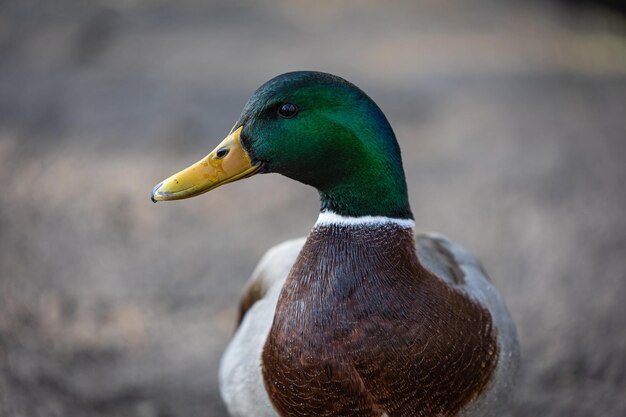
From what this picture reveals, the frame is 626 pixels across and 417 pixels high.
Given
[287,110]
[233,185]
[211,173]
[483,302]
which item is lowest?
[483,302]

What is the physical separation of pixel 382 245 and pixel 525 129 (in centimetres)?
419

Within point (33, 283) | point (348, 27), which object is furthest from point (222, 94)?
point (33, 283)

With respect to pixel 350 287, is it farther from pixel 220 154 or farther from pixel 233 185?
pixel 233 185

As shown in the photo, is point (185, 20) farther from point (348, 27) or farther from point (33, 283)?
point (33, 283)

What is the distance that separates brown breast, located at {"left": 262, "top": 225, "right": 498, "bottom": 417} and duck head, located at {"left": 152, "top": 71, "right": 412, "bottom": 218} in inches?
4.8

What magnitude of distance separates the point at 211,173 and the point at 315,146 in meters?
0.30

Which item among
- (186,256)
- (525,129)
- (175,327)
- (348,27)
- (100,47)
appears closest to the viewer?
(175,327)

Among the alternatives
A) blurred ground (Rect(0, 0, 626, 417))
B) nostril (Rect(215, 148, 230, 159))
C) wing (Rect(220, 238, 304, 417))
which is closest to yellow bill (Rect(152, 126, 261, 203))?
nostril (Rect(215, 148, 230, 159))

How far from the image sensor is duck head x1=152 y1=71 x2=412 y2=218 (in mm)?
2242

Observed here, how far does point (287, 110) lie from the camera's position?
88.7 inches

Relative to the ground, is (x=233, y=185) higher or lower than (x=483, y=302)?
higher

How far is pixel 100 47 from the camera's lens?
25.2 ft

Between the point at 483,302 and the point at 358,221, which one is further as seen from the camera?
the point at 483,302

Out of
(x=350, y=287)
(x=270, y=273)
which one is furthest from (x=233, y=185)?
(x=350, y=287)
